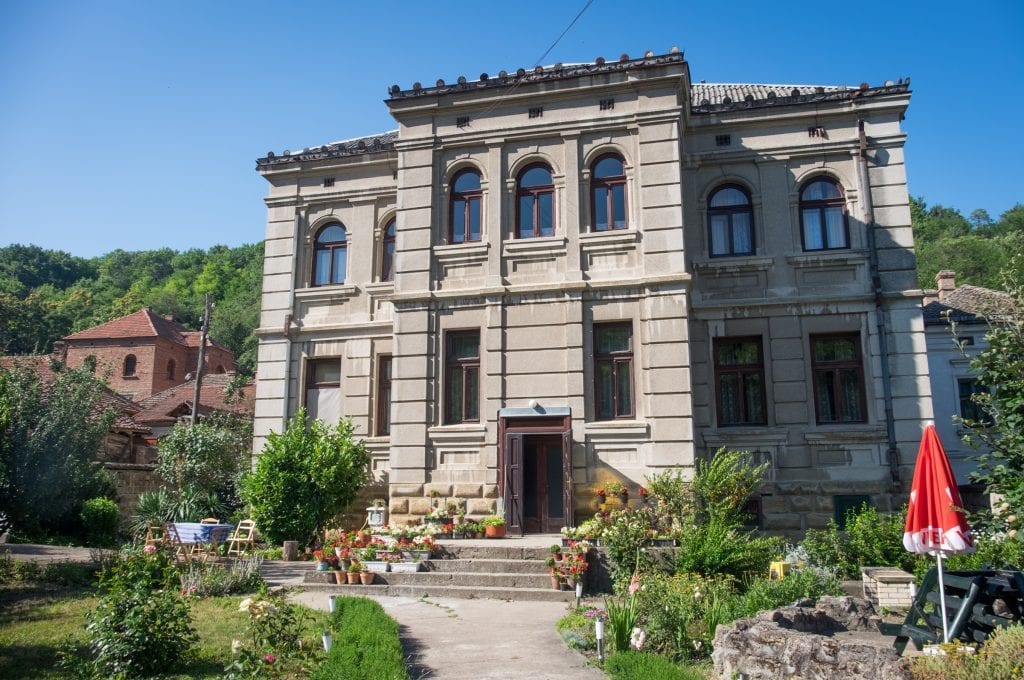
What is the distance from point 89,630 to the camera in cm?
807

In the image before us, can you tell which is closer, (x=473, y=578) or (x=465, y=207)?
(x=473, y=578)

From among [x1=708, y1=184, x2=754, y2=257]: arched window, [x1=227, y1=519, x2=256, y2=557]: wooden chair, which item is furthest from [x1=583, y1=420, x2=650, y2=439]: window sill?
[x1=227, y1=519, x2=256, y2=557]: wooden chair

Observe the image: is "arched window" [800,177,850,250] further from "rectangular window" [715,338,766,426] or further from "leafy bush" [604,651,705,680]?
"leafy bush" [604,651,705,680]

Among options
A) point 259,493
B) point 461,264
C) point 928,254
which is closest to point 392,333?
point 461,264

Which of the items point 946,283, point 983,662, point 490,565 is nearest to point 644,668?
point 983,662

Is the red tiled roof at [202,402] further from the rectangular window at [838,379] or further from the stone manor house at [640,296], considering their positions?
the rectangular window at [838,379]

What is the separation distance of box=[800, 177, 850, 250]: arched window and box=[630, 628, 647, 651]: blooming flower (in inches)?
487

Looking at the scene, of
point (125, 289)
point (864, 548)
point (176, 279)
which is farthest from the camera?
point (125, 289)

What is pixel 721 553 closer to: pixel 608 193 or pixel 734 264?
pixel 734 264

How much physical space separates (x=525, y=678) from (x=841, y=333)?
1276 centimetres

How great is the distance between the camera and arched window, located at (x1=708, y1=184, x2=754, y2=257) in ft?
60.7

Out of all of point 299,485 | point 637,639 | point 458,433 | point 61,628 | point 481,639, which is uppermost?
point 458,433

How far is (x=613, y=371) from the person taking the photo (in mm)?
16719

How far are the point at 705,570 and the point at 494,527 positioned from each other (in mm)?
4689
